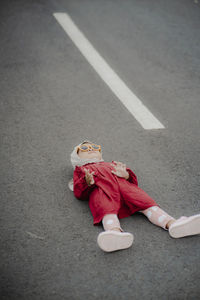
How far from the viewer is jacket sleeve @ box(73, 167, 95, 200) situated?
2787 mm

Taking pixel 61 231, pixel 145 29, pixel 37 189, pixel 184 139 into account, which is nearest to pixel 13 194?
pixel 37 189

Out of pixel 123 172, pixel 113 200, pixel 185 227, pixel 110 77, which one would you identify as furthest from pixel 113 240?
pixel 110 77

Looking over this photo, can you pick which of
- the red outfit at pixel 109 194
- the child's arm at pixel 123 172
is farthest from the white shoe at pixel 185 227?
the child's arm at pixel 123 172

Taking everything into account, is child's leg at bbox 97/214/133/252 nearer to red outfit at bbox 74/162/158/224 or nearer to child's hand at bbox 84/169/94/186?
red outfit at bbox 74/162/158/224

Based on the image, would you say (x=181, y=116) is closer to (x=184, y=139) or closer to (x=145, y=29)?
(x=184, y=139)

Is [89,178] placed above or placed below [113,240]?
above

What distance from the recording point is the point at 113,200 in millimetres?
2695

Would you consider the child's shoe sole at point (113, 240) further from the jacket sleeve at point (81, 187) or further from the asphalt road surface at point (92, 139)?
the jacket sleeve at point (81, 187)

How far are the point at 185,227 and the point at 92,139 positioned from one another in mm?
1711

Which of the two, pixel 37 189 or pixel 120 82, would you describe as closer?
pixel 37 189

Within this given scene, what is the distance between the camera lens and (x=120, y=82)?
199 inches

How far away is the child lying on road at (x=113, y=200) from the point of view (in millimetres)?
2426

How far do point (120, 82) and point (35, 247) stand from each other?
10.9ft

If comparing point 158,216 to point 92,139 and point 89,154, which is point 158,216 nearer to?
point 89,154
